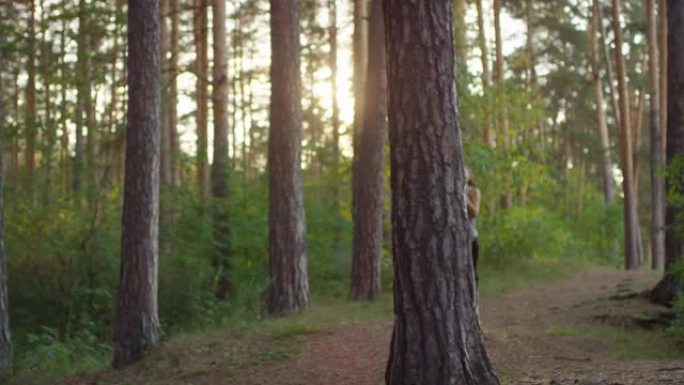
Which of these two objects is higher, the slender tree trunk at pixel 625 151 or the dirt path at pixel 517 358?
the slender tree trunk at pixel 625 151

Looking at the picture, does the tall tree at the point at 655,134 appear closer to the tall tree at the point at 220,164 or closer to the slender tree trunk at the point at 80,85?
the tall tree at the point at 220,164

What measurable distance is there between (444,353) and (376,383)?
2.26m

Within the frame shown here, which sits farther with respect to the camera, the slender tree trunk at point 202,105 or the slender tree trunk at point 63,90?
the slender tree trunk at point 202,105

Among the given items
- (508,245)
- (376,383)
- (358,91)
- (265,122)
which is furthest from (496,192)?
(265,122)

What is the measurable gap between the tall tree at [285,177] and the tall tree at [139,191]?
7.49 feet

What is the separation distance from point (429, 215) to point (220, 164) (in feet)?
44.8

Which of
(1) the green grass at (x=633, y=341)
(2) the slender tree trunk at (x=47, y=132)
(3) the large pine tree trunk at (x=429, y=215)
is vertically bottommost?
(1) the green grass at (x=633, y=341)

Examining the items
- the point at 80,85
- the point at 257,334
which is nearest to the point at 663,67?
the point at 80,85

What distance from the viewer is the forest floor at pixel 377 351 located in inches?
329

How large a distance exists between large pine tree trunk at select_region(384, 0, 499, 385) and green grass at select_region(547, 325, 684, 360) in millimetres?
3675

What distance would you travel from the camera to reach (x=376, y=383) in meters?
8.59

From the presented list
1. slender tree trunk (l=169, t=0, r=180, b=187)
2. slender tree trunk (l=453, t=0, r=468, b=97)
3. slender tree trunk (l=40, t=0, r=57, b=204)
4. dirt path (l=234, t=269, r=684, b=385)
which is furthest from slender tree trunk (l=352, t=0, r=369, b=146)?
dirt path (l=234, t=269, r=684, b=385)

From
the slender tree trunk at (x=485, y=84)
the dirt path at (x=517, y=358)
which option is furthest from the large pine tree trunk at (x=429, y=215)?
the slender tree trunk at (x=485, y=84)

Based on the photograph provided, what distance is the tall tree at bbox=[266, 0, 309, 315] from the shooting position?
13203mm
